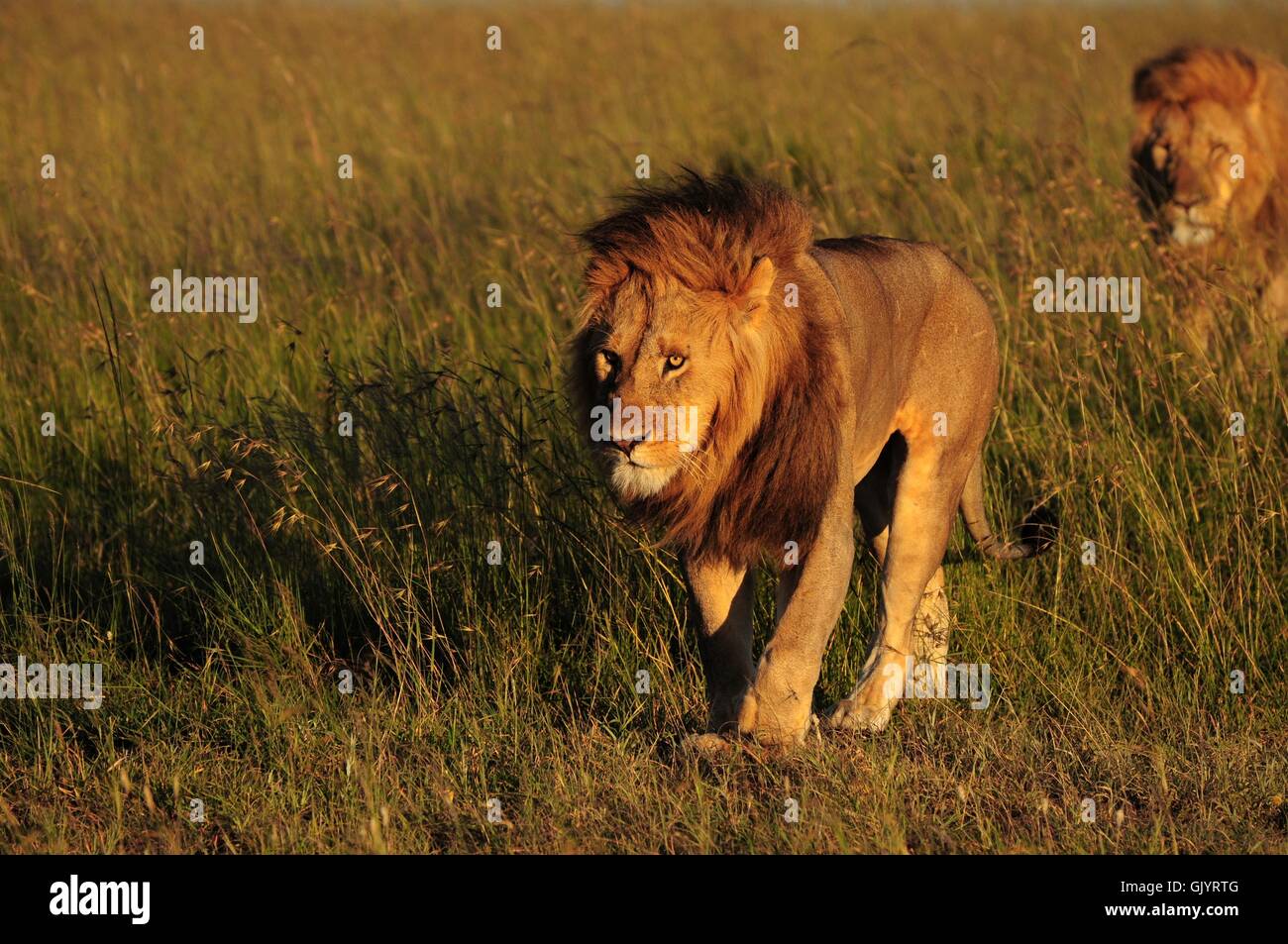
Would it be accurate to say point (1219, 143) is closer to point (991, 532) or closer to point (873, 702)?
point (991, 532)

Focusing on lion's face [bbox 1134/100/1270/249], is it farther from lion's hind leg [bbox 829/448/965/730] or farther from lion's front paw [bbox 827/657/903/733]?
lion's front paw [bbox 827/657/903/733]

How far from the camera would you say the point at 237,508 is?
5.47m

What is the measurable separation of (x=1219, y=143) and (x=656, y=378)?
482cm

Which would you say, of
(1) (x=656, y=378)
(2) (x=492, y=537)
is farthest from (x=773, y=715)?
(2) (x=492, y=537)

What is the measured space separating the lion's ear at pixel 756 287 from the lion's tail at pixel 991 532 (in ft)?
4.54

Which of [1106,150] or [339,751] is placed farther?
[1106,150]

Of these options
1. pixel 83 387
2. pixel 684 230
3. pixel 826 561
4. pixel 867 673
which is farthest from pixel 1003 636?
pixel 83 387

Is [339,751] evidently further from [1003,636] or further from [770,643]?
[1003,636]

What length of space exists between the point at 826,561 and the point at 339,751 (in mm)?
1406

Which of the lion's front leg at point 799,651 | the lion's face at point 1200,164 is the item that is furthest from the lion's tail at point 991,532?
the lion's face at point 1200,164

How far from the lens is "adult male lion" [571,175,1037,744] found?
12.6 feet

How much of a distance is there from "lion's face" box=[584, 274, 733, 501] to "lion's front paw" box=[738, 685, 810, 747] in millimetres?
628

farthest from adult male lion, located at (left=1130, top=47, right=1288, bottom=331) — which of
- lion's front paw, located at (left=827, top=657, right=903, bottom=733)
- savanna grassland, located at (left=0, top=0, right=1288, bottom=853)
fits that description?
lion's front paw, located at (left=827, top=657, right=903, bottom=733)

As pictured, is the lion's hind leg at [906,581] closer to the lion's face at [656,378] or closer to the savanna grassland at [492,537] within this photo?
the savanna grassland at [492,537]
